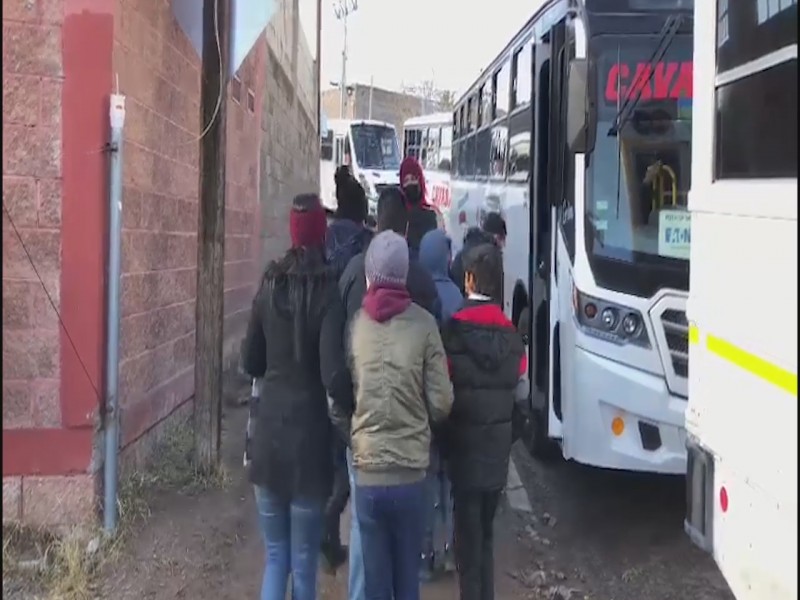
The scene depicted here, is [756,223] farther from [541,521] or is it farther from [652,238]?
[541,521]

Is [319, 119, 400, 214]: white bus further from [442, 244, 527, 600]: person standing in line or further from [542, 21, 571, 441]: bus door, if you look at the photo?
[442, 244, 527, 600]: person standing in line

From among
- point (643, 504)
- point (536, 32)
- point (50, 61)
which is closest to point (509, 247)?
point (536, 32)

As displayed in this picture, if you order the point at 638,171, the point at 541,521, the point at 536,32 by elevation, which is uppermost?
the point at 536,32

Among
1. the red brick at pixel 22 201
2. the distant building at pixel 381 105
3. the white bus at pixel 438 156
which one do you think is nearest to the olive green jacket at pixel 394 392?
the red brick at pixel 22 201

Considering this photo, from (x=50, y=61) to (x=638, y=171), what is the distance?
3459mm

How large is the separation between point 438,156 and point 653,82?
12.6 metres

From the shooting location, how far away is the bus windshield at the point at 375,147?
105 ft

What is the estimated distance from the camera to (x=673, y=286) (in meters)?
6.01

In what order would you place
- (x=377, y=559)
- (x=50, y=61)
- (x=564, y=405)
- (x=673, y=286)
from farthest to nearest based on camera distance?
(x=564, y=405) → (x=673, y=286) → (x=50, y=61) → (x=377, y=559)

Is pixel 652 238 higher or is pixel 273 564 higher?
pixel 652 238

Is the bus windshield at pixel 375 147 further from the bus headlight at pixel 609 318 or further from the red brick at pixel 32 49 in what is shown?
the red brick at pixel 32 49

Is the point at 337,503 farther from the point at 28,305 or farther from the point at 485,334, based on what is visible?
the point at 28,305

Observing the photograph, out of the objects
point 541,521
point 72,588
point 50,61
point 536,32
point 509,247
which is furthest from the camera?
point 509,247

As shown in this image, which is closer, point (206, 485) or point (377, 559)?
point (377, 559)
